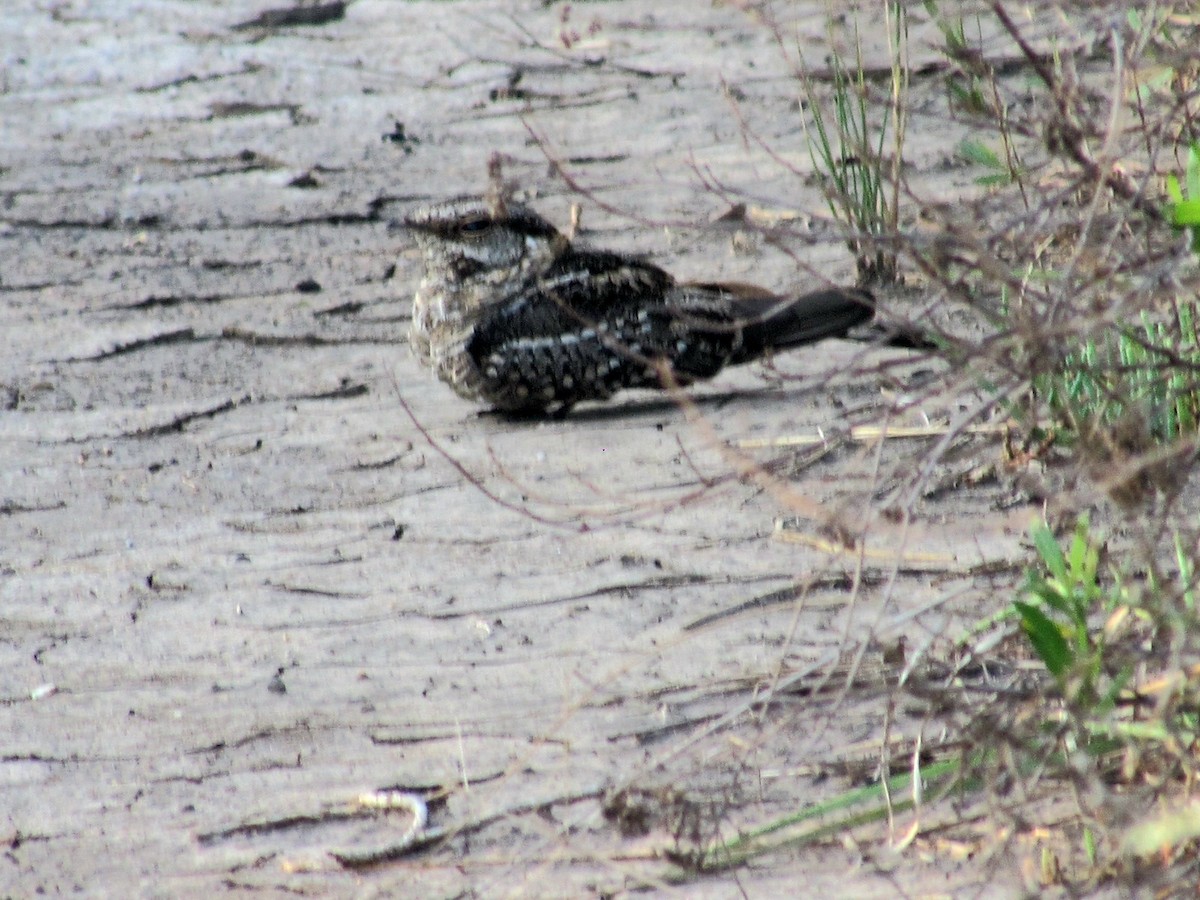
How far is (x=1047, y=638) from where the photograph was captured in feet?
7.84

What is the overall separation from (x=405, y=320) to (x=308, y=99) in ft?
7.89

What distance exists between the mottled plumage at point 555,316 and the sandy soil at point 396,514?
163mm

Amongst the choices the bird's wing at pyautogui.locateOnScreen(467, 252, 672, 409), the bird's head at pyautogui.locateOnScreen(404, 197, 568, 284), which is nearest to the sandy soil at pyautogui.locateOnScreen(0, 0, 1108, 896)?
the bird's wing at pyautogui.locateOnScreen(467, 252, 672, 409)

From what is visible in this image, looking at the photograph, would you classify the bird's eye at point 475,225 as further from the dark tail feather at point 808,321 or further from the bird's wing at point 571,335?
the dark tail feather at point 808,321

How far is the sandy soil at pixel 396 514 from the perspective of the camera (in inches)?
118

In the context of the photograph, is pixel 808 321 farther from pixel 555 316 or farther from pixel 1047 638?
pixel 1047 638

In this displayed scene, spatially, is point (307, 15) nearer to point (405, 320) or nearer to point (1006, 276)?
point (405, 320)

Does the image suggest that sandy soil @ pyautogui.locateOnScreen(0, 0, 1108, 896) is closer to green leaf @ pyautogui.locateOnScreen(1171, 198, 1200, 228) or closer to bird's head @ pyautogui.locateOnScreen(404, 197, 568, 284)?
bird's head @ pyautogui.locateOnScreen(404, 197, 568, 284)

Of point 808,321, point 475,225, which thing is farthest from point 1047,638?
point 475,225

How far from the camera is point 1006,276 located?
2340 mm

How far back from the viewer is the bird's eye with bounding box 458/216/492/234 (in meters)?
5.13

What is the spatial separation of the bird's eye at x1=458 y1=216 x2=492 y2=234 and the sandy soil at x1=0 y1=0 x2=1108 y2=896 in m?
0.48

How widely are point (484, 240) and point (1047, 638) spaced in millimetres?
3126

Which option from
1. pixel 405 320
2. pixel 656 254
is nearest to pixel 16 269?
pixel 405 320
